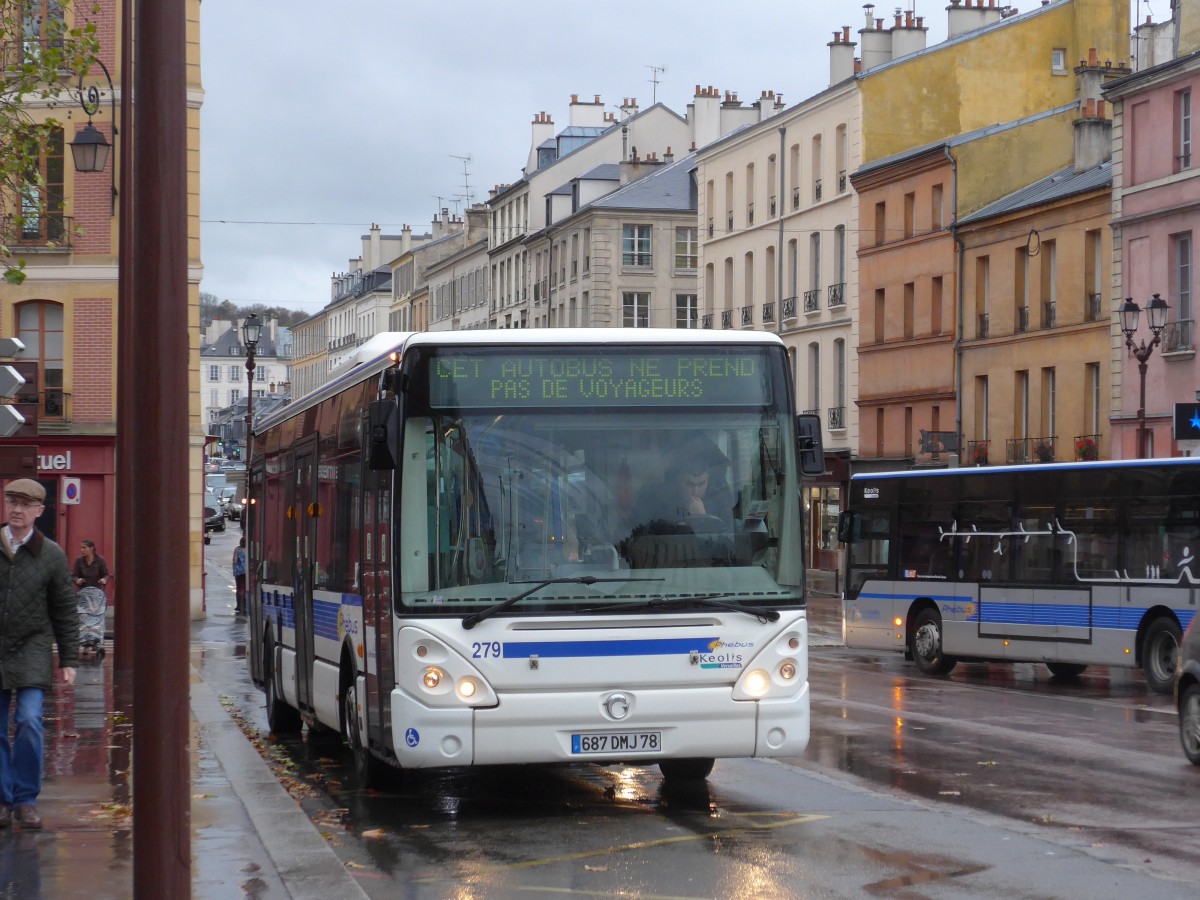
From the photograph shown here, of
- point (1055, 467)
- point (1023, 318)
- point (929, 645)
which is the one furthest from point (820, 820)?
point (1023, 318)

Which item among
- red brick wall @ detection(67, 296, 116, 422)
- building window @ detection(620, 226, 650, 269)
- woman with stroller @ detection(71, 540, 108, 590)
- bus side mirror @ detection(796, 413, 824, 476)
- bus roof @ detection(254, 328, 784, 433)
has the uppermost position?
building window @ detection(620, 226, 650, 269)

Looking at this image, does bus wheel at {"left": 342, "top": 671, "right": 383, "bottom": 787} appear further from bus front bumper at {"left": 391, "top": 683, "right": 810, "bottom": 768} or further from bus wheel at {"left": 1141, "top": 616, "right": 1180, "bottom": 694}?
bus wheel at {"left": 1141, "top": 616, "right": 1180, "bottom": 694}

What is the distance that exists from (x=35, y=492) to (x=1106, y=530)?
16550 mm

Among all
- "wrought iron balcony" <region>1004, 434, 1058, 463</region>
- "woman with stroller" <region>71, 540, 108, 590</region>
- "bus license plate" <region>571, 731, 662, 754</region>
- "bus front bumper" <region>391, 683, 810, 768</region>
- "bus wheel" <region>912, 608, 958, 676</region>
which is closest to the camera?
"bus front bumper" <region>391, 683, 810, 768</region>

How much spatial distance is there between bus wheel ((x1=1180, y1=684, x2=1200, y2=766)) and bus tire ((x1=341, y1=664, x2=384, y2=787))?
20.4ft

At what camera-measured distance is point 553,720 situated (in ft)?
35.4

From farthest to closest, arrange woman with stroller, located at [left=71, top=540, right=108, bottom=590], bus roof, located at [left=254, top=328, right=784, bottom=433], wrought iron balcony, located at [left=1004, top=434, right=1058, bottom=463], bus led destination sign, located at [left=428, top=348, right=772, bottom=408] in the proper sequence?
wrought iron balcony, located at [left=1004, top=434, right=1058, bottom=463]
woman with stroller, located at [left=71, top=540, right=108, bottom=590]
bus roof, located at [left=254, top=328, right=784, bottom=433]
bus led destination sign, located at [left=428, top=348, right=772, bottom=408]

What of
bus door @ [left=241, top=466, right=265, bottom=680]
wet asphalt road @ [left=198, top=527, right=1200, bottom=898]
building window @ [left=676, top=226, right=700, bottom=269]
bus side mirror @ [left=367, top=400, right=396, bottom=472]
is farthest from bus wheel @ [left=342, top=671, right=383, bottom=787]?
building window @ [left=676, top=226, right=700, bottom=269]

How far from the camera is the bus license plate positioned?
10828 millimetres

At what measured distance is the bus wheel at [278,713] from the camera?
16.9 m

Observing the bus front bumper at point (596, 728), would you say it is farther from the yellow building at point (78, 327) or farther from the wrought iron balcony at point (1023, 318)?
the wrought iron balcony at point (1023, 318)

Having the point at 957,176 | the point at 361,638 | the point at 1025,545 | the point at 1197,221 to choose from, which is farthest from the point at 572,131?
the point at 361,638

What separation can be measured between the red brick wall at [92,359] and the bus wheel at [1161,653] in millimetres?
25473

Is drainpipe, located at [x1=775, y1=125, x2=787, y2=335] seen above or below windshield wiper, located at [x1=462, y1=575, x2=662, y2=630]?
above
